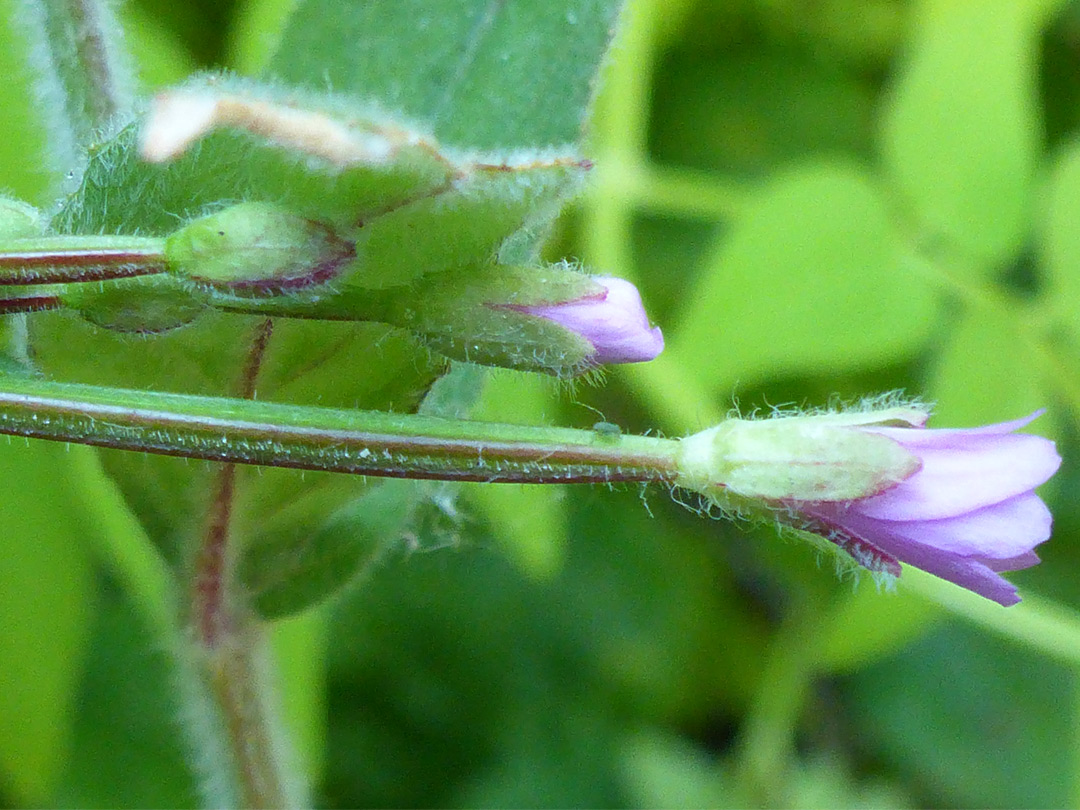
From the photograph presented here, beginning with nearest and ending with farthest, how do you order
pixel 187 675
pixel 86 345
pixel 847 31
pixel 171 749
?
pixel 86 345
pixel 187 675
pixel 171 749
pixel 847 31

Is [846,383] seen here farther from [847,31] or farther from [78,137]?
[78,137]

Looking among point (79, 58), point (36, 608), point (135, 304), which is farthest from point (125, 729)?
point (135, 304)

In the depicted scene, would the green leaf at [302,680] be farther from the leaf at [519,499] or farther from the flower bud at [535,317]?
the flower bud at [535,317]

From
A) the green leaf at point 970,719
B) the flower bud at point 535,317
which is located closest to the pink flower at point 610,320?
the flower bud at point 535,317

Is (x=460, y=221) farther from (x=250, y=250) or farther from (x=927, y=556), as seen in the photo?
(x=927, y=556)

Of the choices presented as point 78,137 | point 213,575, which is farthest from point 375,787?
point 78,137

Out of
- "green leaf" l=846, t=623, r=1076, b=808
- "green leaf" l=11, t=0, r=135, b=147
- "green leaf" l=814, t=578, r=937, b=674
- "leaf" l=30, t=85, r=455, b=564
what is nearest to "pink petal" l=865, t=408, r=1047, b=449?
"leaf" l=30, t=85, r=455, b=564
